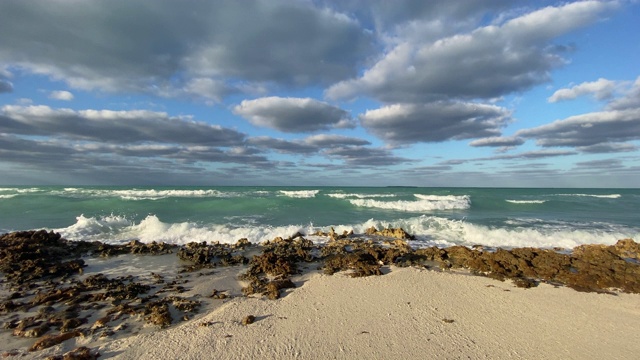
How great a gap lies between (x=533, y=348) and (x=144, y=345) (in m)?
5.07

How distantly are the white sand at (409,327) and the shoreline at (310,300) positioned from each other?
0.02 metres

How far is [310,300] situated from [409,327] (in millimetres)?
1760

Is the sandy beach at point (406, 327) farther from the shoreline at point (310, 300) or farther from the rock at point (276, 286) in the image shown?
the rock at point (276, 286)

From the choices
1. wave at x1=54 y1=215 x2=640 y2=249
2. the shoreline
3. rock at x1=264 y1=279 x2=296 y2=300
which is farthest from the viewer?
wave at x1=54 y1=215 x2=640 y2=249

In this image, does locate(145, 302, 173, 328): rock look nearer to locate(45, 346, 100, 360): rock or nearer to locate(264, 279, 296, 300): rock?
locate(45, 346, 100, 360): rock

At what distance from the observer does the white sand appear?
3.79 meters

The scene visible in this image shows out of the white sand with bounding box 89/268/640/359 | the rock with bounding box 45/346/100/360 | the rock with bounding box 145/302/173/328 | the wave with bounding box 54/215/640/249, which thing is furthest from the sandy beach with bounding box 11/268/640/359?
Answer: the wave with bounding box 54/215/640/249

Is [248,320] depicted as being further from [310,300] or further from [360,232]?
[360,232]

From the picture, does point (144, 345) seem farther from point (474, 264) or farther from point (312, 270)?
point (474, 264)

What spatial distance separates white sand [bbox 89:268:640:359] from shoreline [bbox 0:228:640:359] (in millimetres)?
22

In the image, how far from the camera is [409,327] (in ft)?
14.4

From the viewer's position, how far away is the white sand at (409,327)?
3.79m

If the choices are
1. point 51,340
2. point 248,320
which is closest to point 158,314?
point 51,340

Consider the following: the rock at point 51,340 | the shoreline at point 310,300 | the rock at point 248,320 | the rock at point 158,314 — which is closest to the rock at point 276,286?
the shoreline at point 310,300
